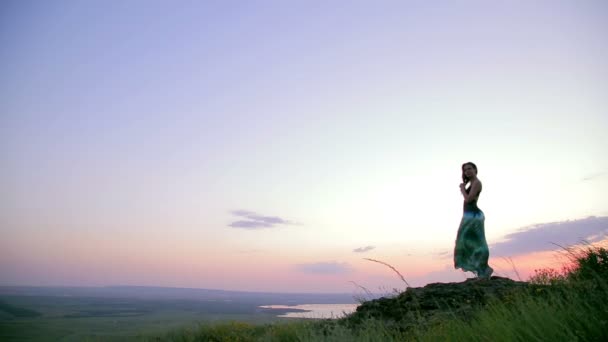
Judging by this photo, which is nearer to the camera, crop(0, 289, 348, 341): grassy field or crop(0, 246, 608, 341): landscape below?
crop(0, 246, 608, 341): landscape below

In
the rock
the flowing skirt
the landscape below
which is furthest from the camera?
the flowing skirt

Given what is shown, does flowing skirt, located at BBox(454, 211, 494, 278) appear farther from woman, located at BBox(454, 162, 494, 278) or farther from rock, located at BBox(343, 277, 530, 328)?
rock, located at BBox(343, 277, 530, 328)

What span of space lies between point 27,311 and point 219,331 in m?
86.0

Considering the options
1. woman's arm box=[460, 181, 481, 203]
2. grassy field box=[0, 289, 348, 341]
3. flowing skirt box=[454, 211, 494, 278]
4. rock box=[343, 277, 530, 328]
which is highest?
woman's arm box=[460, 181, 481, 203]

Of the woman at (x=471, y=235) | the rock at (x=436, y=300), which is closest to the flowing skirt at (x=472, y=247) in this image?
the woman at (x=471, y=235)

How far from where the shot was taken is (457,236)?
10.6 meters

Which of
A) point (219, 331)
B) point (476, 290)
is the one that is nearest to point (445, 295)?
point (476, 290)

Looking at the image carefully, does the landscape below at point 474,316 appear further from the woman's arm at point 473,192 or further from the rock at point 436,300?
the woman's arm at point 473,192

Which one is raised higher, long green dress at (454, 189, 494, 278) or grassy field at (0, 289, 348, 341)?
long green dress at (454, 189, 494, 278)

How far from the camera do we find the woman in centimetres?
1013

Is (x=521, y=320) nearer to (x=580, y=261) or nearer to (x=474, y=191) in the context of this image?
(x=580, y=261)

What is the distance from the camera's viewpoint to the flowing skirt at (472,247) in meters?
10.1

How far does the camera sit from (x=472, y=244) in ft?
33.8

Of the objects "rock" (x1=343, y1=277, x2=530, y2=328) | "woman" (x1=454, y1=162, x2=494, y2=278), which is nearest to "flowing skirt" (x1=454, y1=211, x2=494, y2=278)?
"woman" (x1=454, y1=162, x2=494, y2=278)
